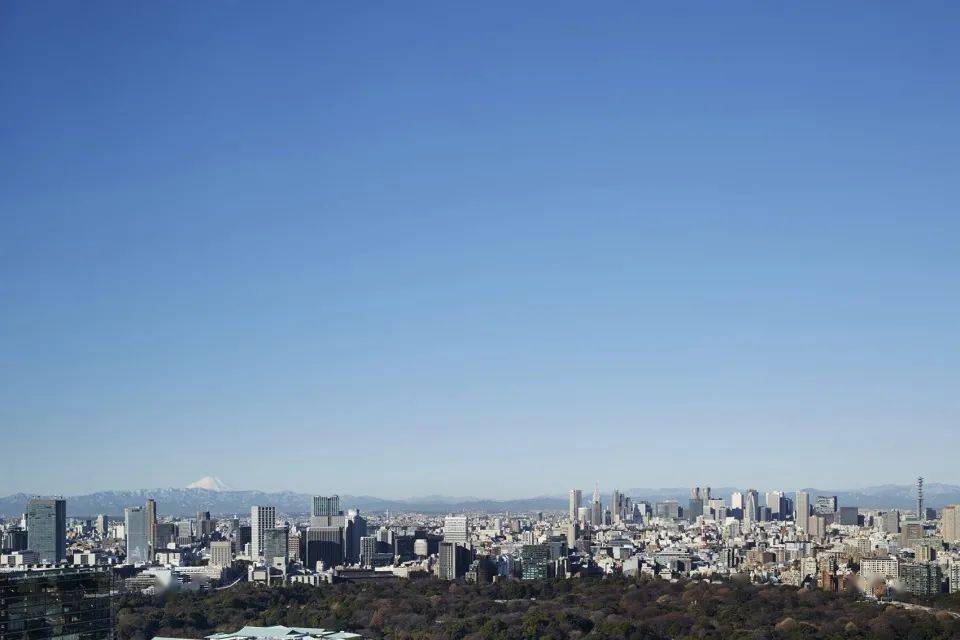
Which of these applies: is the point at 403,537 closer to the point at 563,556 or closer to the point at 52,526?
the point at 563,556

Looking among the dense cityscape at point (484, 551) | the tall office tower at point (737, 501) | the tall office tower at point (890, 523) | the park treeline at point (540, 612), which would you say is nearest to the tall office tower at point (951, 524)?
the dense cityscape at point (484, 551)

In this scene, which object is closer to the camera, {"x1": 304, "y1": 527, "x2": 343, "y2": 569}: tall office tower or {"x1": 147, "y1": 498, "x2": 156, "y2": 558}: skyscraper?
{"x1": 304, "y1": 527, "x2": 343, "y2": 569}: tall office tower

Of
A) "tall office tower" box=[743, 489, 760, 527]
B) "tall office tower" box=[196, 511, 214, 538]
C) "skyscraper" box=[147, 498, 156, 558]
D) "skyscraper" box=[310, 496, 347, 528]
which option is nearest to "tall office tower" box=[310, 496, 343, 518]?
"skyscraper" box=[310, 496, 347, 528]

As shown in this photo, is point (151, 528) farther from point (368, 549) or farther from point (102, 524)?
point (368, 549)

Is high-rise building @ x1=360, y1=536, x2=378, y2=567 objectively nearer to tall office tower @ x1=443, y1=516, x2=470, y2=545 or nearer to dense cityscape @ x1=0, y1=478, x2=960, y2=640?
dense cityscape @ x1=0, y1=478, x2=960, y2=640

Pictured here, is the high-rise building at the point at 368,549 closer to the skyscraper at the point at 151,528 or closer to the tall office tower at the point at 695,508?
the skyscraper at the point at 151,528
